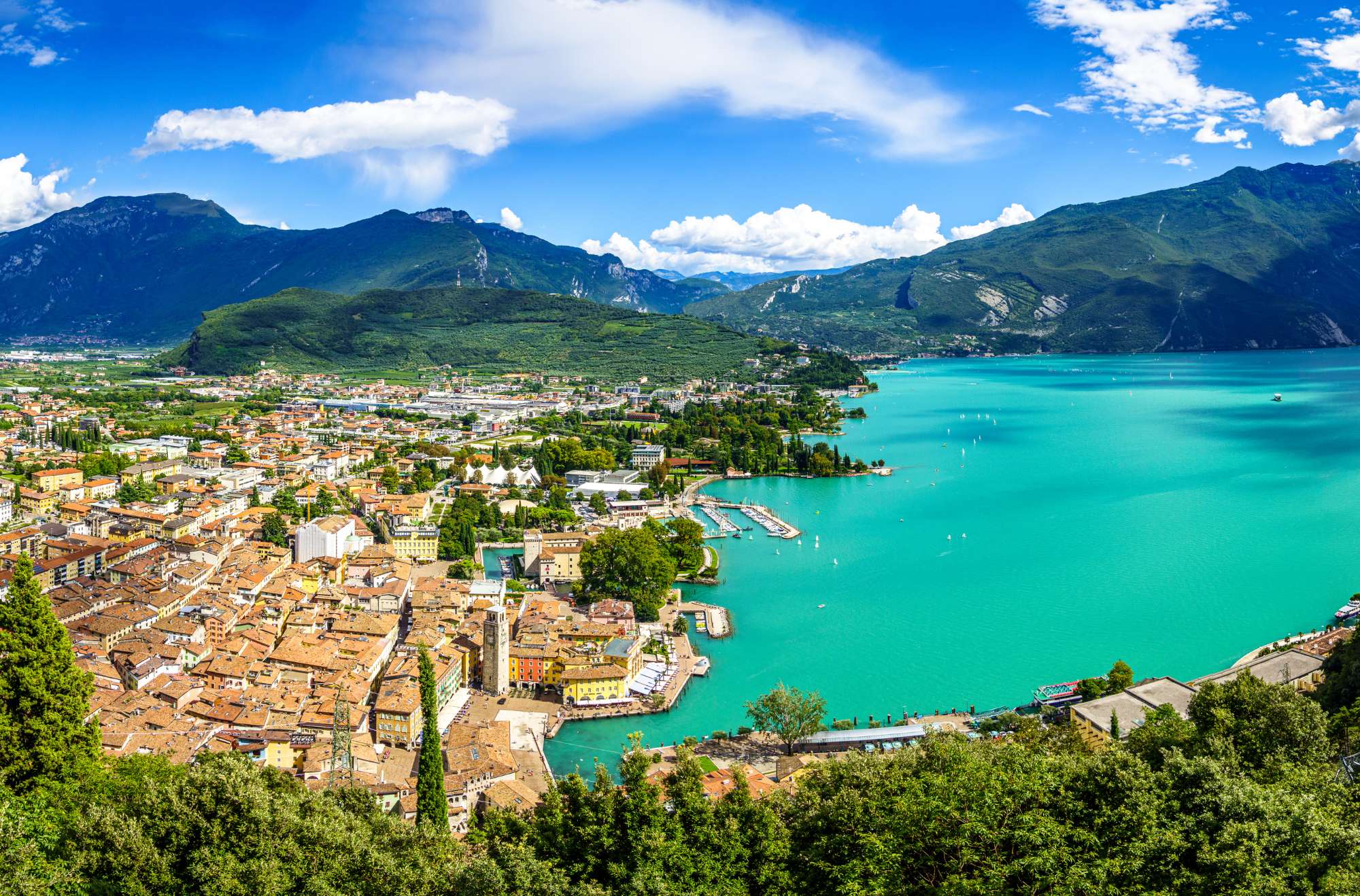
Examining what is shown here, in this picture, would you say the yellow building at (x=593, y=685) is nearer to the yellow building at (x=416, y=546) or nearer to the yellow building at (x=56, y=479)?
the yellow building at (x=416, y=546)

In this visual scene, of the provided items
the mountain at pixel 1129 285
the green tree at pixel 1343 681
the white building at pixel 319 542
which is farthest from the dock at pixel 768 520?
the mountain at pixel 1129 285

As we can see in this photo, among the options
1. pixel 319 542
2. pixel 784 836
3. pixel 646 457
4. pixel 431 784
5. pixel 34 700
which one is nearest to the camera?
pixel 784 836

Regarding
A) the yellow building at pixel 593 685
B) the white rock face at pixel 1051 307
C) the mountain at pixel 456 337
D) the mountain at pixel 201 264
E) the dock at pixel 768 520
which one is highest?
the mountain at pixel 201 264

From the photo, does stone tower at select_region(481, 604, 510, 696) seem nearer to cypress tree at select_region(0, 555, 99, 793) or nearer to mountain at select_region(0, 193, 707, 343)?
cypress tree at select_region(0, 555, 99, 793)

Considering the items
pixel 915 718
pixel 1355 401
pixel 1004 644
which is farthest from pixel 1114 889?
pixel 1355 401

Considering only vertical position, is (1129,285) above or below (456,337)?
→ above

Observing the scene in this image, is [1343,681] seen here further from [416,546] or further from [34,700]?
[416,546]

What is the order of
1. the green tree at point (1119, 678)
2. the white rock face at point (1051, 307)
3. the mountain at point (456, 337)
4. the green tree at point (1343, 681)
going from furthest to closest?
the white rock face at point (1051, 307) → the mountain at point (456, 337) → the green tree at point (1119, 678) → the green tree at point (1343, 681)

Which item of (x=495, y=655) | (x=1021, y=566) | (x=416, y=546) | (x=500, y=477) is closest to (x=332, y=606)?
(x=495, y=655)
